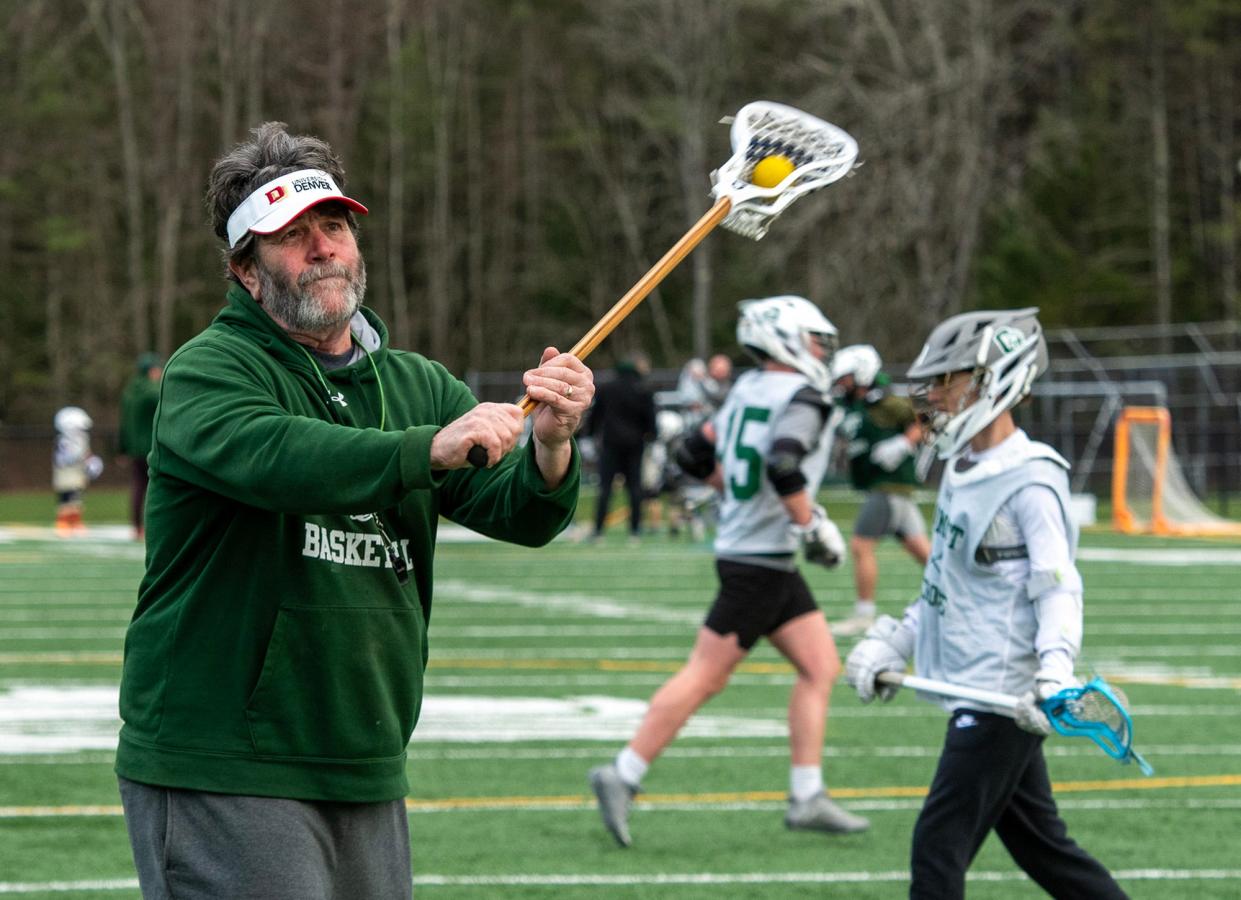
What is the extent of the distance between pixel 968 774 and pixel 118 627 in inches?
447

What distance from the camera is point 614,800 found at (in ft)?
27.4

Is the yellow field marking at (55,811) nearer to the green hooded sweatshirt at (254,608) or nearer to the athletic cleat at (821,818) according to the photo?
the athletic cleat at (821,818)

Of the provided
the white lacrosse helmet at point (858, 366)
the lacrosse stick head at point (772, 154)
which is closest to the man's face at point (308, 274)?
the lacrosse stick head at point (772, 154)

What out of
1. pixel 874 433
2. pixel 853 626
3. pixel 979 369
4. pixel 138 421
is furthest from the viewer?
pixel 138 421

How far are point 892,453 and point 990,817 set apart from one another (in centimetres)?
979

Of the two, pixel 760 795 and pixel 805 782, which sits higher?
pixel 805 782

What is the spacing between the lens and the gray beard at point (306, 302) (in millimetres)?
4254

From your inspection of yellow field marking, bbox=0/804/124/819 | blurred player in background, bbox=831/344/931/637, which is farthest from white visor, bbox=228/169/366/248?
blurred player in background, bbox=831/344/931/637

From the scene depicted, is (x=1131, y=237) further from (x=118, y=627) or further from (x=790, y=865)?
(x=790, y=865)

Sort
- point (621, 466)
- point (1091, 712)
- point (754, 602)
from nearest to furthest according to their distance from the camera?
point (1091, 712) → point (754, 602) → point (621, 466)

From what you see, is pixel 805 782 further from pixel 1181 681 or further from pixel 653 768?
pixel 1181 681

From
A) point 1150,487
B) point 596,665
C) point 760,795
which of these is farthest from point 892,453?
point 1150,487

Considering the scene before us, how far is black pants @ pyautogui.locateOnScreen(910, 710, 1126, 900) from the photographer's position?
5641mm

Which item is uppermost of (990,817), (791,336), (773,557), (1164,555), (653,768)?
(791,336)
